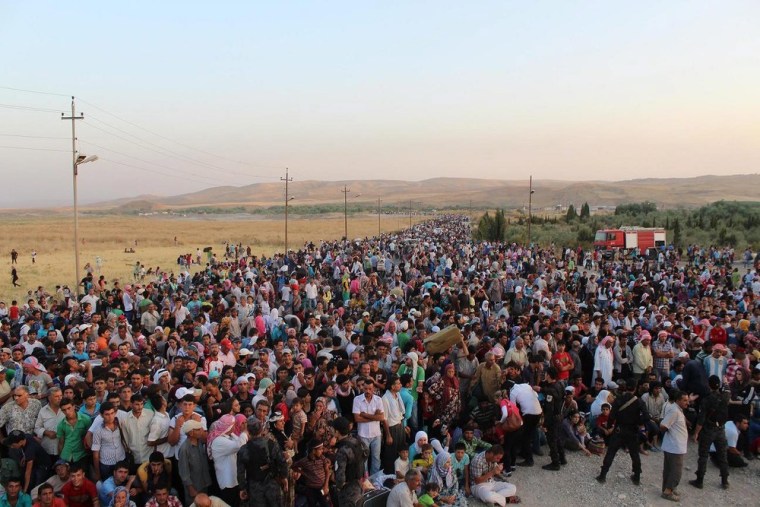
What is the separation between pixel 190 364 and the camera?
738 centimetres

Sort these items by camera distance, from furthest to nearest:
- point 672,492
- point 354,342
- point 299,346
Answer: point 354,342 < point 299,346 < point 672,492

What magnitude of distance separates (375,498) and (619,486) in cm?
342

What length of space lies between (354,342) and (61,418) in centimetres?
459

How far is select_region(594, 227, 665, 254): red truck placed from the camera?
115 ft

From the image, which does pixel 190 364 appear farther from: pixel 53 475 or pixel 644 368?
pixel 644 368

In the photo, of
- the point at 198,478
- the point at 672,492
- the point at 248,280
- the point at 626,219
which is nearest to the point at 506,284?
the point at 248,280

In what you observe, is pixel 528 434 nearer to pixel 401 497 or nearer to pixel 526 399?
pixel 526 399

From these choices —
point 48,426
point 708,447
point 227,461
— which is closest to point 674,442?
point 708,447

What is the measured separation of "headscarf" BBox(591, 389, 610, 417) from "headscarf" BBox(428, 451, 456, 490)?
9.87 ft

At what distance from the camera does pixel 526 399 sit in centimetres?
743

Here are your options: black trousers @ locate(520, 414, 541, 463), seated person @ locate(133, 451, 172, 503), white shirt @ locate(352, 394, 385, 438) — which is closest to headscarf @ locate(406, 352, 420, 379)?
white shirt @ locate(352, 394, 385, 438)

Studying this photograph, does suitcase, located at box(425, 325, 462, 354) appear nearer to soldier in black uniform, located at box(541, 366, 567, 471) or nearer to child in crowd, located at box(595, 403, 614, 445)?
soldier in black uniform, located at box(541, 366, 567, 471)

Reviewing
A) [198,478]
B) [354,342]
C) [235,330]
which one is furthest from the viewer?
[235,330]

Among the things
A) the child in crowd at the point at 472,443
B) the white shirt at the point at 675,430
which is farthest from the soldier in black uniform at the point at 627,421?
the child in crowd at the point at 472,443
